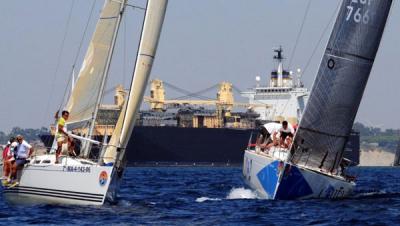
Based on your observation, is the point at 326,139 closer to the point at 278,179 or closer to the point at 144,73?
the point at 278,179

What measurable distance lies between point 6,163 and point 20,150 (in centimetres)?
74

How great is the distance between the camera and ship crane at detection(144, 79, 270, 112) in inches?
4008

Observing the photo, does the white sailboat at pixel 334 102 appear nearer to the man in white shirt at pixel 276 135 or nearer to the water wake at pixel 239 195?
the man in white shirt at pixel 276 135

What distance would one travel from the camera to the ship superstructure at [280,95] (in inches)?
3872

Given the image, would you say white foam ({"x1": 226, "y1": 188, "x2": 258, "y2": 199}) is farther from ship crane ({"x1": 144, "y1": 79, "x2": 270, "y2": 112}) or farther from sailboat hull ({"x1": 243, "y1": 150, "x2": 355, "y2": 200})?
ship crane ({"x1": 144, "y1": 79, "x2": 270, "y2": 112})

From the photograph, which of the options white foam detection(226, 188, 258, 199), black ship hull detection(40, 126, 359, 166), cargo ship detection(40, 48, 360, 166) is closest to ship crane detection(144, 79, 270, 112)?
cargo ship detection(40, 48, 360, 166)

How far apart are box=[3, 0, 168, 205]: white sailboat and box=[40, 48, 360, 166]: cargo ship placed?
53.9 m

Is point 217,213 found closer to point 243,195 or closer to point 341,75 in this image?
point 341,75

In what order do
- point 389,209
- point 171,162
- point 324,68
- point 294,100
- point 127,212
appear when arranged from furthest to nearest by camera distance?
point 294,100 < point 171,162 < point 324,68 < point 389,209 < point 127,212

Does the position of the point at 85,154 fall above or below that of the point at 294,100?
below

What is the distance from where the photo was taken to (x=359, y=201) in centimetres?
2228

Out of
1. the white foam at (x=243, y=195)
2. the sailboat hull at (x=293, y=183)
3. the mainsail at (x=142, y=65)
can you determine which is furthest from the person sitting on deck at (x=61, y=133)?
the white foam at (x=243, y=195)

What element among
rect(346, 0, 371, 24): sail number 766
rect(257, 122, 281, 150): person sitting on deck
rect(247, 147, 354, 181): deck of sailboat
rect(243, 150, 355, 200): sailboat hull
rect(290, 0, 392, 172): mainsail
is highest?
rect(346, 0, 371, 24): sail number 766

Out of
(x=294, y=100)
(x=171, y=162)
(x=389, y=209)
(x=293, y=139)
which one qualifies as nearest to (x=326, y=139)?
(x=293, y=139)
